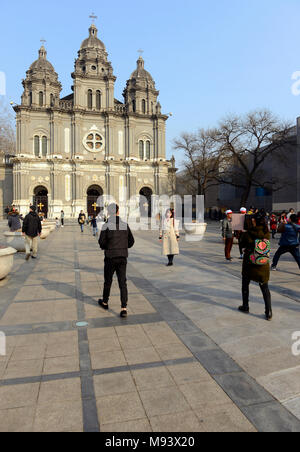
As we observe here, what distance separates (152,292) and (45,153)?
42157 millimetres

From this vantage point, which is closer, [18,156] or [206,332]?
[206,332]

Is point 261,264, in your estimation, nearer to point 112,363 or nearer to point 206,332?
point 206,332

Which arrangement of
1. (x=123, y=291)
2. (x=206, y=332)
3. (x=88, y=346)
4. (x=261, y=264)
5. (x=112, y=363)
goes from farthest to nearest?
(x=123, y=291), (x=261, y=264), (x=206, y=332), (x=88, y=346), (x=112, y=363)

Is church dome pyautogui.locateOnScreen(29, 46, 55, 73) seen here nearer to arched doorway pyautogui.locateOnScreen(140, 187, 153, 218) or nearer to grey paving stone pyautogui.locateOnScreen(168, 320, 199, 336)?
arched doorway pyautogui.locateOnScreen(140, 187, 153, 218)

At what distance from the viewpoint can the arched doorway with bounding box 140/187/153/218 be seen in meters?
47.5

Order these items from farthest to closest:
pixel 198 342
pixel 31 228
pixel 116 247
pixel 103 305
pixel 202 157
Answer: pixel 202 157 < pixel 31 228 < pixel 103 305 < pixel 116 247 < pixel 198 342

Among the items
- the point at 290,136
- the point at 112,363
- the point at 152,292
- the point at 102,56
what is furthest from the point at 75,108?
the point at 112,363

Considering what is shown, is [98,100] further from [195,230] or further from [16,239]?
[16,239]

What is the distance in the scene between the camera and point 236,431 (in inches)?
101

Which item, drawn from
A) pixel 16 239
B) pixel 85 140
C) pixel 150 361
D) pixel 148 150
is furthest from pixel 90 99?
pixel 150 361

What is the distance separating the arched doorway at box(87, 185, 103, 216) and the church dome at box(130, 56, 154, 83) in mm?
18911

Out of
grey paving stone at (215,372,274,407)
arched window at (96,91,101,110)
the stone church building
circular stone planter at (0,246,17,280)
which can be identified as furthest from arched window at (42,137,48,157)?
grey paving stone at (215,372,274,407)

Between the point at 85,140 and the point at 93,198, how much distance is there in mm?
8687

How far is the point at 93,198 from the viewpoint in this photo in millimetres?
46906
